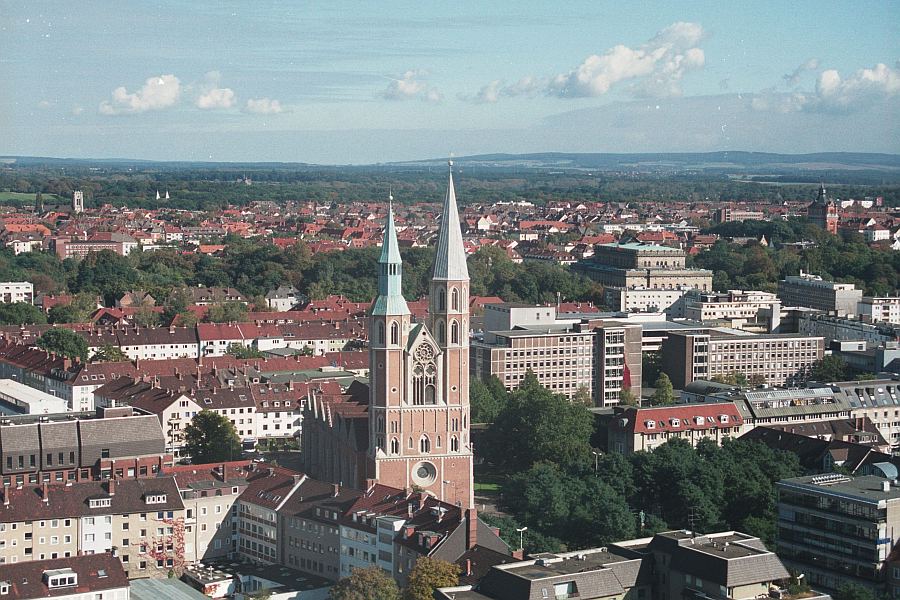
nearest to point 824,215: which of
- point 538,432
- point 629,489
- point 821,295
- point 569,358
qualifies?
point 821,295

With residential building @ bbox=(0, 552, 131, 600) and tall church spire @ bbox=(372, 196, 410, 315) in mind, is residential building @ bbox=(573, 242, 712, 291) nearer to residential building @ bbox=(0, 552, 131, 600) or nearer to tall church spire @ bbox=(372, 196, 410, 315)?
tall church spire @ bbox=(372, 196, 410, 315)

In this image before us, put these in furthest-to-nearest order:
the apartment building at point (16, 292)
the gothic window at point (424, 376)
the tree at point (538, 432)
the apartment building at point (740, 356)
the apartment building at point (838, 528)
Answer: the apartment building at point (16, 292)
the apartment building at point (740, 356)
the tree at point (538, 432)
the gothic window at point (424, 376)
the apartment building at point (838, 528)

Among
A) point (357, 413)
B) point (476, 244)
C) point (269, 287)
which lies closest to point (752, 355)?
point (357, 413)

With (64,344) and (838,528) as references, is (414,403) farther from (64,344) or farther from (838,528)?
(64,344)

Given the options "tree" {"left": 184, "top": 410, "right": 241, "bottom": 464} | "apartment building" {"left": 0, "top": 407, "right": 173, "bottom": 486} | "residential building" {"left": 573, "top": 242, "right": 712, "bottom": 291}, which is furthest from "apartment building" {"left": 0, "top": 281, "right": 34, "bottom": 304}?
"apartment building" {"left": 0, "top": 407, "right": 173, "bottom": 486}

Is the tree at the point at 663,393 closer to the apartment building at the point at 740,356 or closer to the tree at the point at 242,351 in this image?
the apartment building at the point at 740,356

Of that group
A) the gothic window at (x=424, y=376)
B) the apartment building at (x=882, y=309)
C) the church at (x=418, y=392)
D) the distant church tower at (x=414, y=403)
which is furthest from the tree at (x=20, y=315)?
the gothic window at (x=424, y=376)
